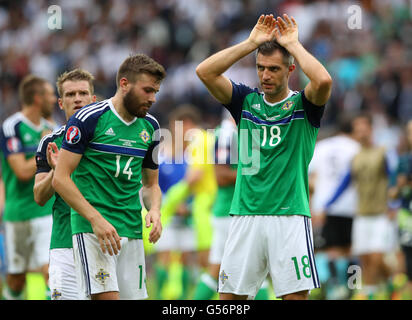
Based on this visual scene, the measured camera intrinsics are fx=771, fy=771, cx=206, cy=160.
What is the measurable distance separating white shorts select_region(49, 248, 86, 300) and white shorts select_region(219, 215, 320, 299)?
3.83 ft

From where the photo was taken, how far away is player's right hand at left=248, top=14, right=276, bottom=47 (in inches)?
218

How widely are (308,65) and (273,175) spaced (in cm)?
83

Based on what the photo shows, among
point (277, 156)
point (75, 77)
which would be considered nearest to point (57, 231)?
point (75, 77)

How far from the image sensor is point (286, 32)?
18.3ft

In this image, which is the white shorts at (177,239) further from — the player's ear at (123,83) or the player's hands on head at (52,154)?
the player's ear at (123,83)

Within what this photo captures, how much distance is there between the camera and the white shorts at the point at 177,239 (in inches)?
455

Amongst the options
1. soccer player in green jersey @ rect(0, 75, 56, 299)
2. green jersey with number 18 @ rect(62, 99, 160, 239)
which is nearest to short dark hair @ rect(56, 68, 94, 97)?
green jersey with number 18 @ rect(62, 99, 160, 239)

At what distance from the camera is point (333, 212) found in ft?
37.8

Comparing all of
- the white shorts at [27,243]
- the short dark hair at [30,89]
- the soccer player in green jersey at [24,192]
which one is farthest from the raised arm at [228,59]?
the white shorts at [27,243]

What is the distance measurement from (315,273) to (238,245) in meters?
0.59

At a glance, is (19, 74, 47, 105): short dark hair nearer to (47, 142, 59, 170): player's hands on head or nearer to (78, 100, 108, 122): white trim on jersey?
(47, 142, 59, 170): player's hands on head

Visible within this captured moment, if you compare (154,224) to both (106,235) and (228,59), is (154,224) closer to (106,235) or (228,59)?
(106,235)
